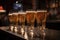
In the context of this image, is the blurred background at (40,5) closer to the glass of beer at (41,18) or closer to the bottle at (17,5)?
the bottle at (17,5)

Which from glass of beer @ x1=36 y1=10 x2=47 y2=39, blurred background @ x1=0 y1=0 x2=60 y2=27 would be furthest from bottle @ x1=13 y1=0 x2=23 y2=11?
glass of beer @ x1=36 y1=10 x2=47 y2=39

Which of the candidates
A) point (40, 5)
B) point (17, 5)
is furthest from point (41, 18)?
point (17, 5)

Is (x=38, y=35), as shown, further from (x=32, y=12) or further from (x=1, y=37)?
(x=1, y=37)

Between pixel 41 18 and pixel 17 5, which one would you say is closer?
pixel 41 18

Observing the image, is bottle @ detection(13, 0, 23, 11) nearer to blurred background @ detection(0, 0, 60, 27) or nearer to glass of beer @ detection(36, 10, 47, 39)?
blurred background @ detection(0, 0, 60, 27)

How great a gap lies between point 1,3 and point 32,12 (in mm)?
5952

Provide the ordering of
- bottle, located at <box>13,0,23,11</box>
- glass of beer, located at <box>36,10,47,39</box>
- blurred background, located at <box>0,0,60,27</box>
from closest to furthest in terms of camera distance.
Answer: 1. glass of beer, located at <box>36,10,47,39</box>
2. blurred background, located at <box>0,0,60,27</box>
3. bottle, located at <box>13,0,23,11</box>

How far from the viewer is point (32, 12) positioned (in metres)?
1.31

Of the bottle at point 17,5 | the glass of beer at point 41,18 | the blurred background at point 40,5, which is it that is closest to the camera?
the glass of beer at point 41,18

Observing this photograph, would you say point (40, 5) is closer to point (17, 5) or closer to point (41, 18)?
point (17, 5)

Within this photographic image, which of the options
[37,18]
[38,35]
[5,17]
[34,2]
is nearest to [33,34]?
[38,35]

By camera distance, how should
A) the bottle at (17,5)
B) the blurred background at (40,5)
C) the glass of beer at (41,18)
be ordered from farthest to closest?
the bottle at (17,5) < the blurred background at (40,5) < the glass of beer at (41,18)

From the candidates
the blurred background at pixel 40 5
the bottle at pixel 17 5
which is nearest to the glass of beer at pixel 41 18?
the blurred background at pixel 40 5

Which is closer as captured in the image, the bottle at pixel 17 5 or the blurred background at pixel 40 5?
the blurred background at pixel 40 5
